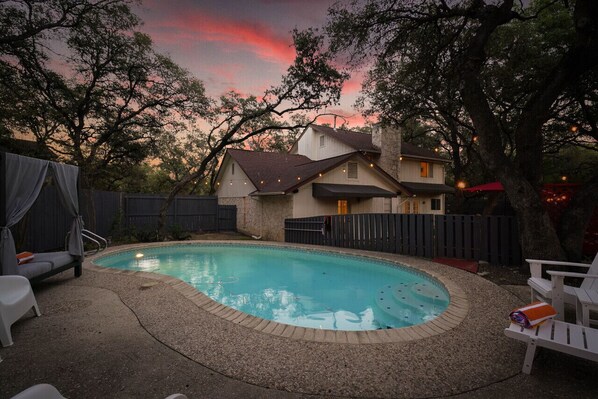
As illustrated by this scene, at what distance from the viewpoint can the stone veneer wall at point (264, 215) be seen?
15336 mm

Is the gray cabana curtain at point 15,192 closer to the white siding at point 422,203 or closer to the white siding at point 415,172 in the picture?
the white siding at point 422,203

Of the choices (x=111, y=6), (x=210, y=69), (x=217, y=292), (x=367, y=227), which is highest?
(x=111, y=6)

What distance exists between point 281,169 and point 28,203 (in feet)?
51.2

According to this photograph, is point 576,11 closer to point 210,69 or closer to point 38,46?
point 210,69

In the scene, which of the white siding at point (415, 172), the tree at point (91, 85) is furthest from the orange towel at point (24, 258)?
the white siding at point (415, 172)

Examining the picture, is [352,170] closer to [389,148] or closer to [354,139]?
[389,148]

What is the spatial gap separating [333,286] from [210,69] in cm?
1155

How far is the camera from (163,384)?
252 cm

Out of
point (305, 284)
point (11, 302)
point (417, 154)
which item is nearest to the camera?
point (11, 302)

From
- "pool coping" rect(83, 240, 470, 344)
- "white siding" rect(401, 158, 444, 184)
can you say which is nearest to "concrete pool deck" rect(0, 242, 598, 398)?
"pool coping" rect(83, 240, 470, 344)

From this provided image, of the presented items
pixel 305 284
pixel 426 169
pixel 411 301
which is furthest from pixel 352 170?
pixel 411 301

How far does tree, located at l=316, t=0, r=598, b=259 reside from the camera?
630cm

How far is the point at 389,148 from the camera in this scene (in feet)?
65.2

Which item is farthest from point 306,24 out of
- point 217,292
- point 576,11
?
point 217,292
